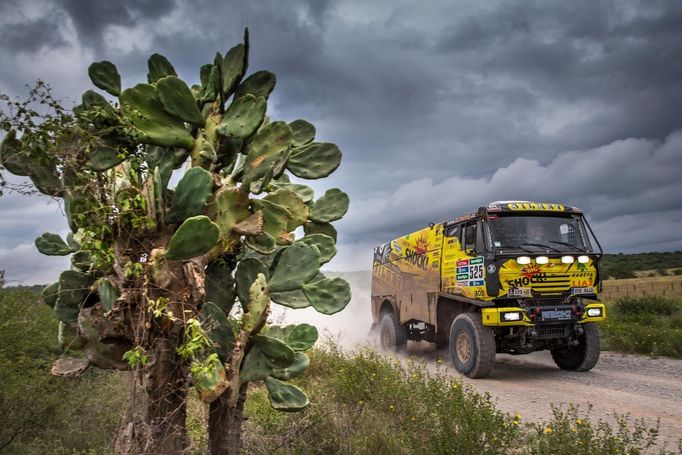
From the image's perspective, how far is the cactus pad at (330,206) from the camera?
382 cm

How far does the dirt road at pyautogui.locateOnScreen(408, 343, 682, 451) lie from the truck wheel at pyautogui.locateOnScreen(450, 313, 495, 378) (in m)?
0.22

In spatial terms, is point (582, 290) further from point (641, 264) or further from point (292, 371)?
point (641, 264)

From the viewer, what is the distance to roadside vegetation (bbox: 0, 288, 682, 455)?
155 inches

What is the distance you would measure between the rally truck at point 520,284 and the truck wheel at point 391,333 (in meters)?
2.30

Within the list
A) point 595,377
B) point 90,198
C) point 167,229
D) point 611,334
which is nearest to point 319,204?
point 167,229

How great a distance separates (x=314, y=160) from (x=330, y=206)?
367 mm

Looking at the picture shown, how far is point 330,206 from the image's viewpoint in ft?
12.6

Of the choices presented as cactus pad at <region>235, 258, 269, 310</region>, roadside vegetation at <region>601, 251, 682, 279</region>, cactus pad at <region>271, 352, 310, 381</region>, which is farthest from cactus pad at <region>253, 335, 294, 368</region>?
roadside vegetation at <region>601, 251, 682, 279</region>

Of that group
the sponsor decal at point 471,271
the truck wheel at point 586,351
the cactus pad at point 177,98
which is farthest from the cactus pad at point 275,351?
the truck wheel at point 586,351

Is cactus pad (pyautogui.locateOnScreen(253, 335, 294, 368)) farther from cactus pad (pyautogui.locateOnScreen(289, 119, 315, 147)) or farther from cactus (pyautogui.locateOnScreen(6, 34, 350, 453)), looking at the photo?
cactus pad (pyautogui.locateOnScreen(289, 119, 315, 147))

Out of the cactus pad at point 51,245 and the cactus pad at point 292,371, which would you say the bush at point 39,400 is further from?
the cactus pad at point 292,371

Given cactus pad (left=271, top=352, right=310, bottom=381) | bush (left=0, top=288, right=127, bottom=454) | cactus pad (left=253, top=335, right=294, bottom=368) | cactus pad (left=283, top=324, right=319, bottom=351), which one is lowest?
bush (left=0, top=288, right=127, bottom=454)

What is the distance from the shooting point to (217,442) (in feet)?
10.3

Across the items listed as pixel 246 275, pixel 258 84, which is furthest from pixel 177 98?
pixel 246 275
